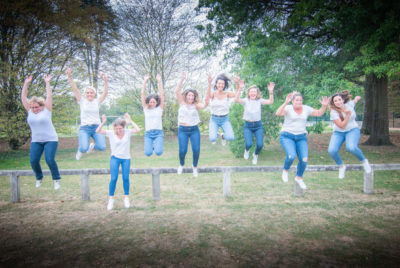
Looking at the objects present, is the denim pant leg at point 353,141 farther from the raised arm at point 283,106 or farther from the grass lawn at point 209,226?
the grass lawn at point 209,226

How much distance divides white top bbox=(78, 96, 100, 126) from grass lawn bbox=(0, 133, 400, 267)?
256 cm

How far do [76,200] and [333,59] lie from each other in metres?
11.1

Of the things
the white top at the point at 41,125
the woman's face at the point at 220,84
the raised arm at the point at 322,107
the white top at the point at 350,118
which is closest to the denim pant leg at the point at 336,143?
the white top at the point at 350,118

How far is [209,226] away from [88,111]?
380 cm

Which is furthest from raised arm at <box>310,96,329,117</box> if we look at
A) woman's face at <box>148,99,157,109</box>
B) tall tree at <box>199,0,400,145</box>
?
tall tree at <box>199,0,400,145</box>

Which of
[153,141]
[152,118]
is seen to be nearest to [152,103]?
[152,118]

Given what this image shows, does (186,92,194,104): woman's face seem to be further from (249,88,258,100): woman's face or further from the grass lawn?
the grass lawn

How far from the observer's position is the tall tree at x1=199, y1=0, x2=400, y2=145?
8.52m

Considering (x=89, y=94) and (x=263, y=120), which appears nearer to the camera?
(x=89, y=94)

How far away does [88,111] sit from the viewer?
525 cm

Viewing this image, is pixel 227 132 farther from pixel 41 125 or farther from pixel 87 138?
pixel 41 125

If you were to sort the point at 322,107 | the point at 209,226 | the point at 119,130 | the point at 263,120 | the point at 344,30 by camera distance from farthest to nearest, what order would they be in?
the point at 263,120
the point at 344,30
the point at 209,226
the point at 119,130
the point at 322,107

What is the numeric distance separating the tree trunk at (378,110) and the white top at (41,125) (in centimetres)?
1568

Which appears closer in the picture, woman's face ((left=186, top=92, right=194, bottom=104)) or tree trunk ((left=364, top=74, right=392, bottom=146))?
woman's face ((left=186, top=92, right=194, bottom=104))
